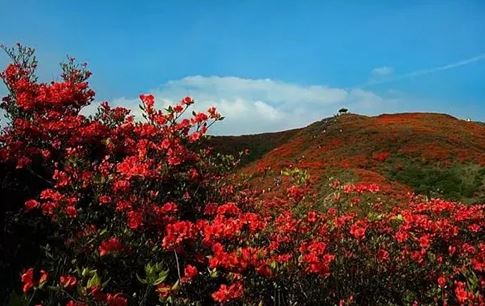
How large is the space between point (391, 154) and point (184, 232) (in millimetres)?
35412

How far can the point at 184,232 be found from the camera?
626 centimetres

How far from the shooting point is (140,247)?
7004 millimetres

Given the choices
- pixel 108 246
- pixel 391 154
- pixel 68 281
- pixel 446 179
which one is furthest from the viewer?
pixel 391 154

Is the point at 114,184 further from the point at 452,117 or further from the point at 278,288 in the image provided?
the point at 452,117

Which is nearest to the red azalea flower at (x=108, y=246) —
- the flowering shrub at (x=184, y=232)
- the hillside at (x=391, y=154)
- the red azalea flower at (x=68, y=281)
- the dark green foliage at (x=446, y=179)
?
the flowering shrub at (x=184, y=232)

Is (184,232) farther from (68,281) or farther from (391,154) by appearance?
(391,154)

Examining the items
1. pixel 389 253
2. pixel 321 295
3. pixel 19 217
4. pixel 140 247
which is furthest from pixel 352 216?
pixel 19 217

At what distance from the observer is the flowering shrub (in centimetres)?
632

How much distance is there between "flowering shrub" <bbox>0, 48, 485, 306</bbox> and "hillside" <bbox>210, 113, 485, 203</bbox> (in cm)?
1397

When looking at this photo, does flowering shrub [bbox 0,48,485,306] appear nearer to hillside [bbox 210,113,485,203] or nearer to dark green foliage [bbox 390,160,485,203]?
hillside [bbox 210,113,485,203]

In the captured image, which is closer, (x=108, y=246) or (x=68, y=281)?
(x=68, y=281)

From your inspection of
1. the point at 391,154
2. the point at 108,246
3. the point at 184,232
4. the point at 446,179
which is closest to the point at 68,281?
the point at 108,246

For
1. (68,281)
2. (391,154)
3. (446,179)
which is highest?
(391,154)

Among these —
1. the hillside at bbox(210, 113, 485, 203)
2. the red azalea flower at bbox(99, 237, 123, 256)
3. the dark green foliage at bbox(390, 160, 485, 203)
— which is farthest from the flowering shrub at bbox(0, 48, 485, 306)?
the dark green foliage at bbox(390, 160, 485, 203)
